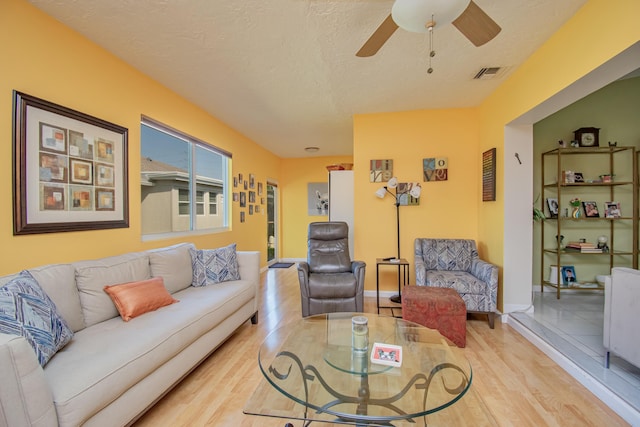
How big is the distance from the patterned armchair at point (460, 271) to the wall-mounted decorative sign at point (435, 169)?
0.87 meters

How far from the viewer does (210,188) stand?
407 cm

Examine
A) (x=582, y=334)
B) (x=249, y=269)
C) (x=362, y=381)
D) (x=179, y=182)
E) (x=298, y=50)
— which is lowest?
(x=582, y=334)

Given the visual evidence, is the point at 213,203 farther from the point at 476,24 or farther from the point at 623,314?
the point at 623,314

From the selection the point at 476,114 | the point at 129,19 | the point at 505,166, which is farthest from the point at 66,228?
the point at 476,114

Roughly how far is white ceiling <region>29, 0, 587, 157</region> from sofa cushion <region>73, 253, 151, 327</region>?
1.73 meters

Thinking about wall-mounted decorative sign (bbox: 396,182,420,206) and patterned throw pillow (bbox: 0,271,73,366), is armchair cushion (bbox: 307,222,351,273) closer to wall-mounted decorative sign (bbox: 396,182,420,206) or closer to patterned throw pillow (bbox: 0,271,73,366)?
wall-mounted decorative sign (bbox: 396,182,420,206)

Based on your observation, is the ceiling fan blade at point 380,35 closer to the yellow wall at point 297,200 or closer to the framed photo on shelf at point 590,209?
the framed photo on shelf at point 590,209

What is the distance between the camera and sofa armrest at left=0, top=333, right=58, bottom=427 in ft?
3.20

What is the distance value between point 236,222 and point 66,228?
8.51 ft

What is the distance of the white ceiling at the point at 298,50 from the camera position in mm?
1864

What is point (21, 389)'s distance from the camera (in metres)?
1.01

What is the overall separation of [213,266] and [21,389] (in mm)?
1787

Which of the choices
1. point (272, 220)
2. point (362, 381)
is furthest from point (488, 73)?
point (272, 220)

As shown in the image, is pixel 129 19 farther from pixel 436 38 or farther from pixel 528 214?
pixel 528 214
